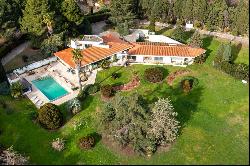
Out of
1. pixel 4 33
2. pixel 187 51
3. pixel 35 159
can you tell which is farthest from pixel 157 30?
pixel 35 159

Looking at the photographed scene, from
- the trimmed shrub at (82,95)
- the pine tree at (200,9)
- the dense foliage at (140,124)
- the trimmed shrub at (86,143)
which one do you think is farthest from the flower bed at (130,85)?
the pine tree at (200,9)

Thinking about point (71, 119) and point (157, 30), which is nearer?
point (71, 119)

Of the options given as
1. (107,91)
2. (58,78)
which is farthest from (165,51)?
(58,78)

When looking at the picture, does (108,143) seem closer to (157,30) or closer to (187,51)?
(187,51)

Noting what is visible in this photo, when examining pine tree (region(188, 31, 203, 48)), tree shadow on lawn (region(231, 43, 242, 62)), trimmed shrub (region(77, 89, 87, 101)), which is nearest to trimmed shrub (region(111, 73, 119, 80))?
trimmed shrub (region(77, 89, 87, 101))

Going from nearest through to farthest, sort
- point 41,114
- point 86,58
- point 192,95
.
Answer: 1. point 41,114
2. point 192,95
3. point 86,58

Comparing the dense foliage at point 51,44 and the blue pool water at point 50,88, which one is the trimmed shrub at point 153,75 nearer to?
the blue pool water at point 50,88

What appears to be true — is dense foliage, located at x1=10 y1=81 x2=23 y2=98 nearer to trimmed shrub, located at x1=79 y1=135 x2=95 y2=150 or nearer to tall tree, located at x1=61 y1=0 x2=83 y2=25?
trimmed shrub, located at x1=79 y1=135 x2=95 y2=150
